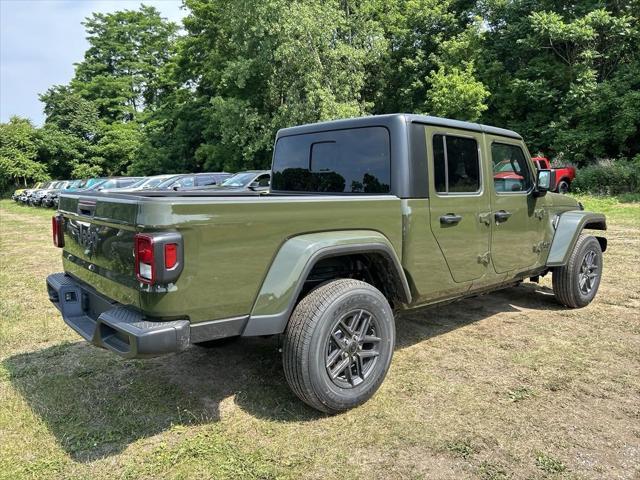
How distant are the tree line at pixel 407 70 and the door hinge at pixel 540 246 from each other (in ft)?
59.7

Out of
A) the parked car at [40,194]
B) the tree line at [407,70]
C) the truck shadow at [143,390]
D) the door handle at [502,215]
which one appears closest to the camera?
the truck shadow at [143,390]

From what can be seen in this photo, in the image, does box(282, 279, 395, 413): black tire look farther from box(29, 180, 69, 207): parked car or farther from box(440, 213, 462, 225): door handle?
box(29, 180, 69, 207): parked car

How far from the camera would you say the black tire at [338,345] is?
9.41 feet

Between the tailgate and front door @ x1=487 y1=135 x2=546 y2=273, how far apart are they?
2.91 m

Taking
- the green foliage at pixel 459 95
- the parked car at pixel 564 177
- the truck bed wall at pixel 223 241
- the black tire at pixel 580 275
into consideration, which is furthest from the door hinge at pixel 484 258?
the green foliage at pixel 459 95

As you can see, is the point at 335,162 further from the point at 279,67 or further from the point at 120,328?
the point at 279,67

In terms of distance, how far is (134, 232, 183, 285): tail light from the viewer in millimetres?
2377

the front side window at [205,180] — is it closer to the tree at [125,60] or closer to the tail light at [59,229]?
the tail light at [59,229]

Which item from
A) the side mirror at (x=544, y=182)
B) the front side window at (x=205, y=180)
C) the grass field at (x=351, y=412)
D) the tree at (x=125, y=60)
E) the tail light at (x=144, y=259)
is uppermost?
the tree at (x=125, y=60)

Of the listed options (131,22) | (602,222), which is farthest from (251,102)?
(131,22)

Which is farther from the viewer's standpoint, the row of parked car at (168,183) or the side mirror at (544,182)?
the row of parked car at (168,183)

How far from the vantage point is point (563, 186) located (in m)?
19.2

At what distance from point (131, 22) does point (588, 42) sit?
1638 inches

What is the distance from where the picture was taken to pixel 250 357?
407cm
